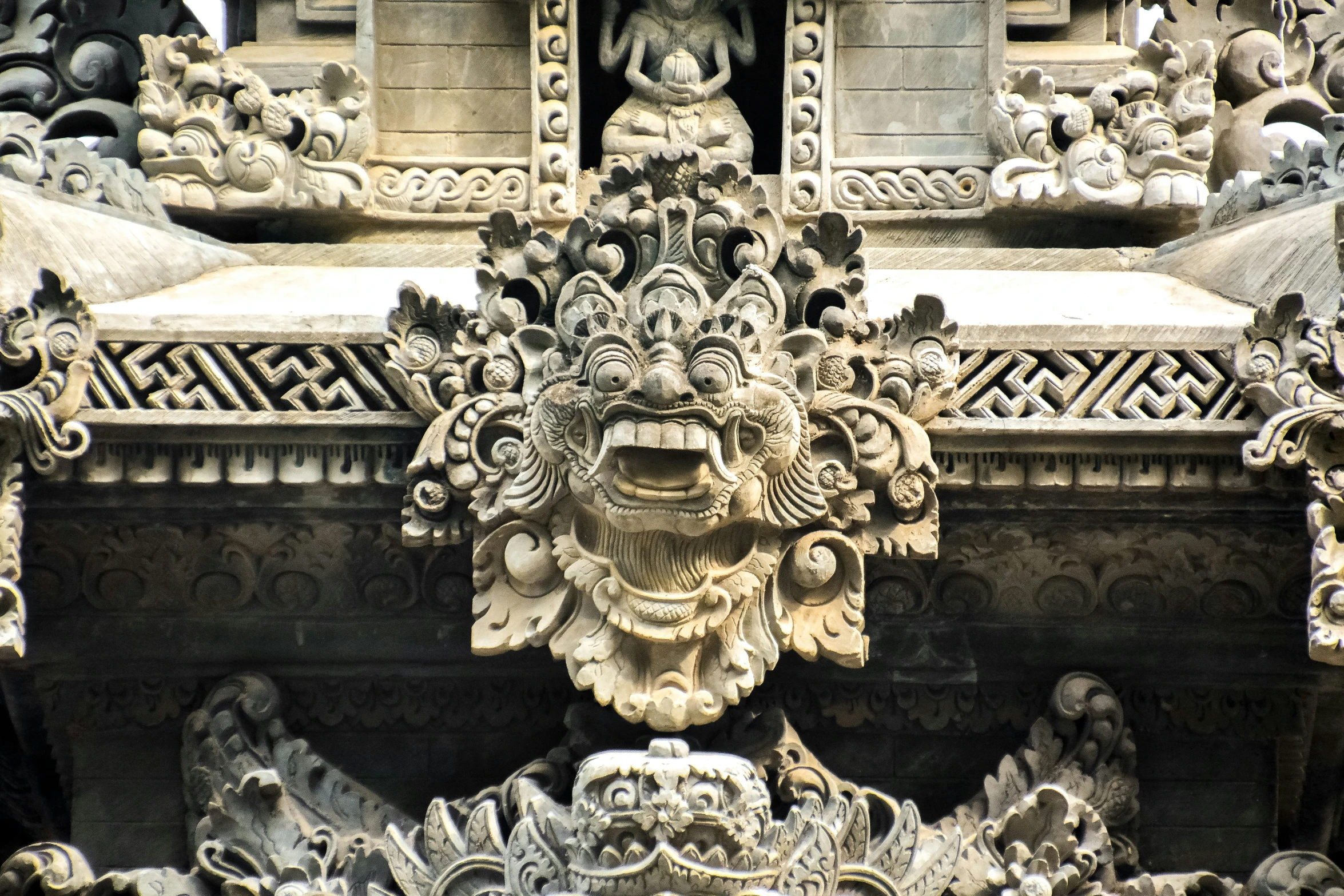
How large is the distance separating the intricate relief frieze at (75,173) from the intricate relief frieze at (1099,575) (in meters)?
2.69

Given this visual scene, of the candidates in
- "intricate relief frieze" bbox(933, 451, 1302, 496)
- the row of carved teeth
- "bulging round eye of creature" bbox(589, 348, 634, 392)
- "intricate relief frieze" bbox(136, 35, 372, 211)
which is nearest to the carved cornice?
"intricate relief frieze" bbox(933, 451, 1302, 496)

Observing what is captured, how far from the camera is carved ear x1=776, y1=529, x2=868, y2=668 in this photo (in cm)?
557

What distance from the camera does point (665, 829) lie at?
518cm

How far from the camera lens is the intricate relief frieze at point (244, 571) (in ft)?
19.5

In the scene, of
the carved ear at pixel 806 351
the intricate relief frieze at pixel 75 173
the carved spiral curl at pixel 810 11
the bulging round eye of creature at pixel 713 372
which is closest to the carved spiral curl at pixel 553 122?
the carved spiral curl at pixel 810 11

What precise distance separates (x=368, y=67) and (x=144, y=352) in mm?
2100

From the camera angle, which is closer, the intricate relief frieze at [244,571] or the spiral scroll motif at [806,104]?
the intricate relief frieze at [244,571]

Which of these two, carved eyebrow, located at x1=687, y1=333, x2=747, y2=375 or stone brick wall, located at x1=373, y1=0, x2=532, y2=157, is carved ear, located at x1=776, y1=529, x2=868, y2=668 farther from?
stone brick wall, located at x1=373, y1=0, x2=532, y2=157

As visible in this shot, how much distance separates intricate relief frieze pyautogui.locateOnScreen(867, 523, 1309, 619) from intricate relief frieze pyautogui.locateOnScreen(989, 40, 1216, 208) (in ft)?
5.33

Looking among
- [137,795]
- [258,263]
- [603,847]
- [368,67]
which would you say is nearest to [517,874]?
[603,847]

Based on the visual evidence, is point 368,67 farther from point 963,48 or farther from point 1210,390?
point 1210,390

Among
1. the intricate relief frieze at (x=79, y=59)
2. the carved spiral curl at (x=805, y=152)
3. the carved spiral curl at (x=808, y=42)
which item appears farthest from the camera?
the intricate relief frieze at (x=79, y=59)

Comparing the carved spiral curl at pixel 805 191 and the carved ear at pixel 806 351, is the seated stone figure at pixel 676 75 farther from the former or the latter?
the carved ear at pixel 806 351

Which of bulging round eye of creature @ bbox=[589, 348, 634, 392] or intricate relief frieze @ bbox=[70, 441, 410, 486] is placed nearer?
bulging round eye of creature @ bbox=[589, 348, 634, 392]
